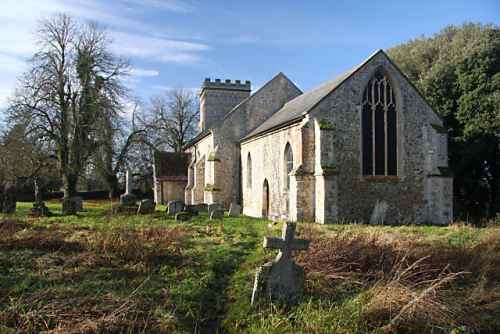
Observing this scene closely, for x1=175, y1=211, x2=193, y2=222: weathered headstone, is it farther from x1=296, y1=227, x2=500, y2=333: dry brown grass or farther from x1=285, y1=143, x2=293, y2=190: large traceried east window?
x1=296, y1=227, x2=500, y2=333: dry brown grass

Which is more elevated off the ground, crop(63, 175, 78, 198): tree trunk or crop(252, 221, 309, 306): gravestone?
crop(63, 175, 78, 198): tree trunk

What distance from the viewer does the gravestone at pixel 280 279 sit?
6.70 meters

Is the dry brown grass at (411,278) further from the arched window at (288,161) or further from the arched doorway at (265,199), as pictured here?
the arched doorway at (265,199)

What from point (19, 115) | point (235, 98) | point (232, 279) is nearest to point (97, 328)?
point (232, 279)

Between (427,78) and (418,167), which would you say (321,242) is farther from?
(427,78)

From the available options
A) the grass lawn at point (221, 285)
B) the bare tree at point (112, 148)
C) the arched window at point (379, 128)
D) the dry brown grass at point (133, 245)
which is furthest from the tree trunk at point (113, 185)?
the dry brown grass at point (133, 245)

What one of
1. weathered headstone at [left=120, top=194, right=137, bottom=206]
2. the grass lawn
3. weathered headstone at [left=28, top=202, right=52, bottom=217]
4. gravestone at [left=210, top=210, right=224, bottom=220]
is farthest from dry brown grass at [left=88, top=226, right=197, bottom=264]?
weathered headstone at [left=28, top=202, right=52, bottom=217]

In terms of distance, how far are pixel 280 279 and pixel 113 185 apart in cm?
3434

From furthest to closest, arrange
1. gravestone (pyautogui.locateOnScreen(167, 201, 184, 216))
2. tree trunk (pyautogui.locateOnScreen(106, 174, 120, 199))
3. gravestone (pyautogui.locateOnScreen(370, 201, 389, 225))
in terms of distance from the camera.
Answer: tree trunk (pyautogui.locateOnScreen(106, 174, 120, 199))
gravestone (pyautogui.locateOnScreen(167, 201, 184, 216))
gravestone (pyautogui.locateOnScreen(370, 201, 389, 225))

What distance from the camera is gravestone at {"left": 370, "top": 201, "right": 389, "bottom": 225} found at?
687 inches

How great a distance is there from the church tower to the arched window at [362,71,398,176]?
21.1 meters

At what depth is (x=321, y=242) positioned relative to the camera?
9.47 meters

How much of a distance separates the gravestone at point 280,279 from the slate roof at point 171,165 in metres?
29.8

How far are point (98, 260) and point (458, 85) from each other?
72.8 feet
